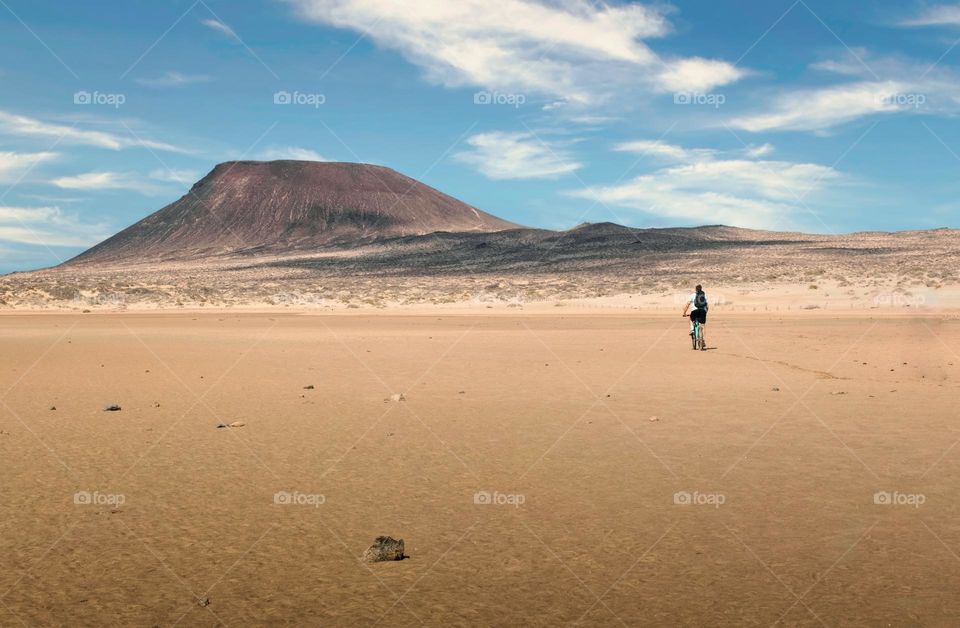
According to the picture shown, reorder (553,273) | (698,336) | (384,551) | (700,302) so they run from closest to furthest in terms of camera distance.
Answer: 1. (384,551)
2. (700,302)
3. (698,336)
4. (553,273)

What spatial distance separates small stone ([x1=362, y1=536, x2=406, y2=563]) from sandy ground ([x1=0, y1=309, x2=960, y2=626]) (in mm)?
57

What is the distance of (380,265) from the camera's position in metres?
96.4

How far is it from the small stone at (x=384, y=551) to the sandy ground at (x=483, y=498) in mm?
57

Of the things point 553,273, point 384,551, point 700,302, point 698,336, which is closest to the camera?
point 384,551

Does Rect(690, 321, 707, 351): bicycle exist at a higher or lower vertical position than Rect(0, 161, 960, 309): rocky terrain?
lower

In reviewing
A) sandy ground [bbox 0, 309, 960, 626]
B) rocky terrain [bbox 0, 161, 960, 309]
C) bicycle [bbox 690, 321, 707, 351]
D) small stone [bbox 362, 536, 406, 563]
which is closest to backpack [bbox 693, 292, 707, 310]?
bicycle [bbox 690, 321, 707, 351]

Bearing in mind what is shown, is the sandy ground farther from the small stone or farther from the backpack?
the backpack

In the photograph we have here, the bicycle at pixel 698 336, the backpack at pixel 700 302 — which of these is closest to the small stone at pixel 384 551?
the bicycle at pixel 698 336

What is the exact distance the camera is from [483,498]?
711cm

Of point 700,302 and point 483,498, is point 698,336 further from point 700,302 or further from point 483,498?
point 483,498

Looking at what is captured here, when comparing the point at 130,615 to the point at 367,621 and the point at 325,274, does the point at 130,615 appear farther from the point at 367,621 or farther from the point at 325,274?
the point at 325,274

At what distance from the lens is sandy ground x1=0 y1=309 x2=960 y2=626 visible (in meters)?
4.91

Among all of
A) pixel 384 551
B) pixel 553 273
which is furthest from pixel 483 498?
pixel 553 273

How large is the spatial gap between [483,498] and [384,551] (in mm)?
1712
